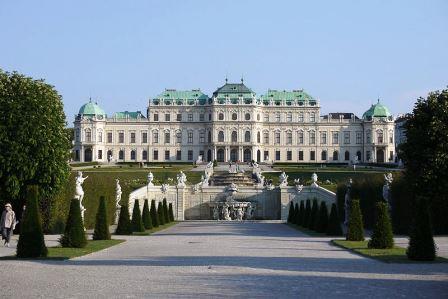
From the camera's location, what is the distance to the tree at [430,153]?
24203 mm

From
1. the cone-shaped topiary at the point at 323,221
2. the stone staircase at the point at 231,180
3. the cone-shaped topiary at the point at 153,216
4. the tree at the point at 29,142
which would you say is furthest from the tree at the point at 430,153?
the stone staircase at the point at 231,180

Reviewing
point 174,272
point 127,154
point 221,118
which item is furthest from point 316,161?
point 174,272

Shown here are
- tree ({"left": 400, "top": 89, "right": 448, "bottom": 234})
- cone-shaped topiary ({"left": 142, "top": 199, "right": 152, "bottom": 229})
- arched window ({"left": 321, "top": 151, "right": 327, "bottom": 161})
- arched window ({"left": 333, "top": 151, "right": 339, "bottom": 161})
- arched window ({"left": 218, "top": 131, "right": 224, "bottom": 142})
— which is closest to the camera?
tree ({"left": 400, "top": 89, "right": 448, "bottom": 234})

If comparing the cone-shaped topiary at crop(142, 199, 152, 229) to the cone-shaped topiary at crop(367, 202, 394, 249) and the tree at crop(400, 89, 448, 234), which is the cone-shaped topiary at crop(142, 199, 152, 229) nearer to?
the tree at crop(400, 89, 448, 234)

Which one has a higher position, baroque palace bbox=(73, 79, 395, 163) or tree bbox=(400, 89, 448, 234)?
baroque palace bbox=(73, 79, 395, 163)

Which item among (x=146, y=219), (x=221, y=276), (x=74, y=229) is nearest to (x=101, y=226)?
(x=74, y=229)

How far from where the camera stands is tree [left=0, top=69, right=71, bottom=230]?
24.8 meters

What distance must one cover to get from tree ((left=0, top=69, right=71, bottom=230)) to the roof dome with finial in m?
77.1

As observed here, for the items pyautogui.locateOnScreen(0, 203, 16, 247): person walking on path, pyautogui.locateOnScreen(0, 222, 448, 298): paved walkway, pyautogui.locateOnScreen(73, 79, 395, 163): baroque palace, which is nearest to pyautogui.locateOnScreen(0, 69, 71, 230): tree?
pyautogui.locateOnScreen(0, 203, 16, 247): person walking on path

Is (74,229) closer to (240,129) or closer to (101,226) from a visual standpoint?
(101,226)

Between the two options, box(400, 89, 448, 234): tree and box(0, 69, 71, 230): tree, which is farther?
box(0, 69, 71, 230): tree

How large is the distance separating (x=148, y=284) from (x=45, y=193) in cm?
1574

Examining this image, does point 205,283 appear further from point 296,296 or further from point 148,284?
point 296,296

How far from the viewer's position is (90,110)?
324ft
